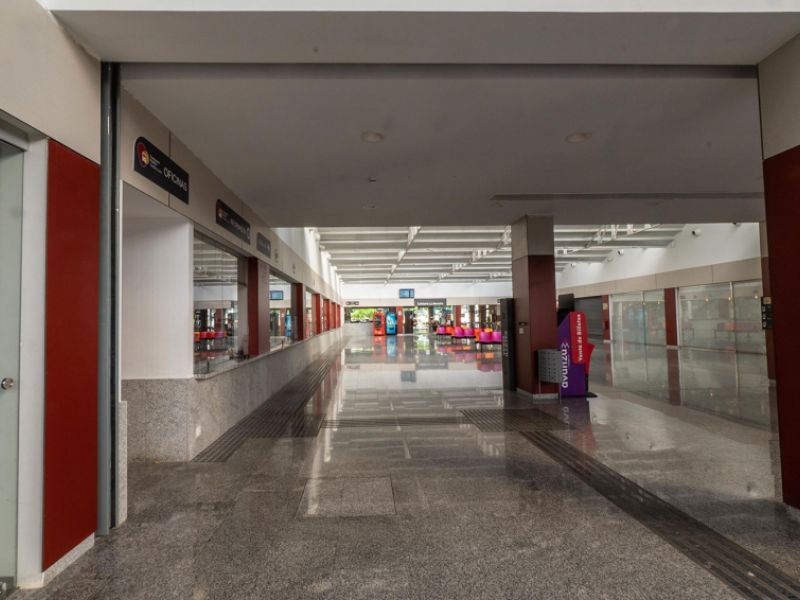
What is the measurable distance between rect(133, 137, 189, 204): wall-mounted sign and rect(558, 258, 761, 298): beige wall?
47.1ft

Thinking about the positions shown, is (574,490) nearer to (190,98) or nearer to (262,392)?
(190,98)

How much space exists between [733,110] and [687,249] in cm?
1327

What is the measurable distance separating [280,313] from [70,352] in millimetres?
7429

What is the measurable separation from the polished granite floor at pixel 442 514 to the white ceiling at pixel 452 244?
7.25m

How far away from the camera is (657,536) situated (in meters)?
2.50

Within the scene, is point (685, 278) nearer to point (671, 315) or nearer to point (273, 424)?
point (671, 315)

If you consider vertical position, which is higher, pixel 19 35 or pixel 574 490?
pixel 19 35

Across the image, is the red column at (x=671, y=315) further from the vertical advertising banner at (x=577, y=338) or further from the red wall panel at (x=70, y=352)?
the red wall panel at (x=70, y=352)

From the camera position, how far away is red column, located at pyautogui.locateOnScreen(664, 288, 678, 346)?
15.6 m

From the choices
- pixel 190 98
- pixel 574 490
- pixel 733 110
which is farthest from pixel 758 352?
pixel 190 98

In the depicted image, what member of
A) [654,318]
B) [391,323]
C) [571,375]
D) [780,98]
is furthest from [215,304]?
[391,323]

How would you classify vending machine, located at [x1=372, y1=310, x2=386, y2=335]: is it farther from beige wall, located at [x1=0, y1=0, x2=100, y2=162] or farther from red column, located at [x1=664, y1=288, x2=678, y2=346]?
beige wall, located at [x1=0, y1=0, x2=100, y2=162]

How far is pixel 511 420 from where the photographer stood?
5.41m

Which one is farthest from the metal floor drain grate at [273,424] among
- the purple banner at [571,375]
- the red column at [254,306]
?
the purple banner at [571,375]
